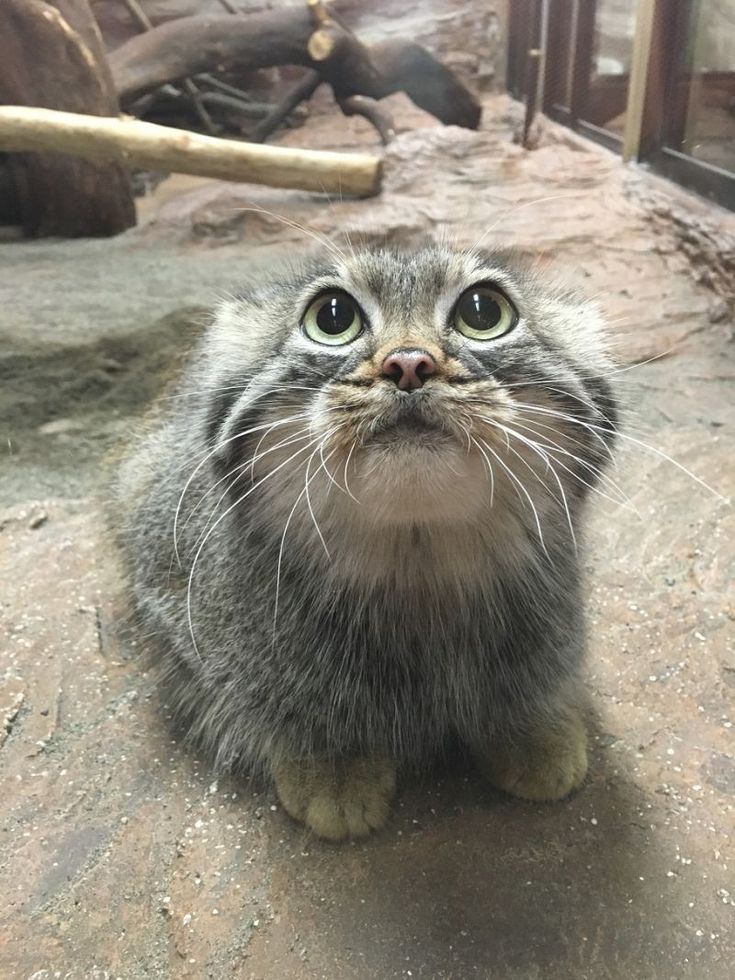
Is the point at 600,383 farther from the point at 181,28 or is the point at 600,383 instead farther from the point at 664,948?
the point at 181,28

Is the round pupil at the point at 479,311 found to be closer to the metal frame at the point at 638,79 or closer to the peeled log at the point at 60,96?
the metal frame at the point at 638,79

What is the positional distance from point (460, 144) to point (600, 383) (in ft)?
11.1

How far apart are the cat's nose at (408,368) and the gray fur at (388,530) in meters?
0.02

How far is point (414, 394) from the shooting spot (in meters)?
1.20

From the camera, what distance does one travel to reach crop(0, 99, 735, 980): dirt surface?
1.38 m

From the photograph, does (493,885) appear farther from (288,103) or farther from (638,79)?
(288,103)

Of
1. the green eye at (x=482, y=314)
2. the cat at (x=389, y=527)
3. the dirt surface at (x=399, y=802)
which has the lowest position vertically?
the dirt surface at (x=399, y=802)

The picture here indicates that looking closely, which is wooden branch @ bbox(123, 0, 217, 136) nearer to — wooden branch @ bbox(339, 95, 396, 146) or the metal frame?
wooden branch @ bbox(339, 95, 396, 146)

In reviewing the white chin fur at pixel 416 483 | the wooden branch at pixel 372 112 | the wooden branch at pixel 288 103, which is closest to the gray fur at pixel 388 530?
the white chin fur at pixel 416 483

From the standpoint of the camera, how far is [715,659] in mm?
1975

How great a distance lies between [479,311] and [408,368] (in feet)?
0.98

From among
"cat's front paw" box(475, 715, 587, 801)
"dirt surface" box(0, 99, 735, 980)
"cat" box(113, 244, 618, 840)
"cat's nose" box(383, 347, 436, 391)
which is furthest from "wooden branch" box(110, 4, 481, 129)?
"cat's front paw" box(475, 715, 587, 801)

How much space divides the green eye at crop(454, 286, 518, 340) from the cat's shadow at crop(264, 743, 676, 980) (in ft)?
2.98

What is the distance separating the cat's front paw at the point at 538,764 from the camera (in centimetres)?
161
